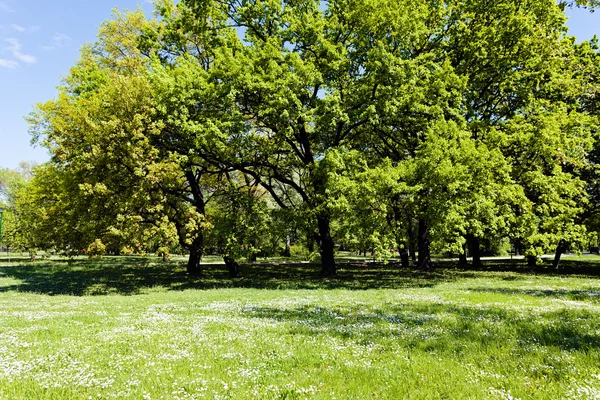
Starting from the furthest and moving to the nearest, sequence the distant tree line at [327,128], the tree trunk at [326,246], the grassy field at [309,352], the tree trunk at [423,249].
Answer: the tree trunk at [423,249]
the tree trunk at [326,246]
the distant tree line at [327,128]
the grassy field at [309,352]

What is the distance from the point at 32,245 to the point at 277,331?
A: 22.7 metres

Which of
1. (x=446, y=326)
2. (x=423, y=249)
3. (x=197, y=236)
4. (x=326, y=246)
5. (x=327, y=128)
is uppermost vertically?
(x=327, y=128)

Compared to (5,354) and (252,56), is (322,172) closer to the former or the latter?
(252,56)

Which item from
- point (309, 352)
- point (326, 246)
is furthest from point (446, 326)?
point (326, 246)

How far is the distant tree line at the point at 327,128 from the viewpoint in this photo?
69.2 ft

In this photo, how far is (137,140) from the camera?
71.1ft

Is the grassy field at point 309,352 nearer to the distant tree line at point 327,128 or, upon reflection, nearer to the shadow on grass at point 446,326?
the shadow on grass at point 446,326

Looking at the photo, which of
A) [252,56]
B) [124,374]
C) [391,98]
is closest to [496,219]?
[391,98]

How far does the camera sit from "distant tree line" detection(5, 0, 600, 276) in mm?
21078

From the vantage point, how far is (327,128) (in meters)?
24.8

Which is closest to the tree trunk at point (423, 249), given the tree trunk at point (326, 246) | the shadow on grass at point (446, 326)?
the tree trunk at point (326, 246)

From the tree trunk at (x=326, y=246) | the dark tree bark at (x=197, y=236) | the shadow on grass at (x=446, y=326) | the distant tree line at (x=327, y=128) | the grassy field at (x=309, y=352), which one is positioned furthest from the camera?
the tree trunk at (x=326, y=246)

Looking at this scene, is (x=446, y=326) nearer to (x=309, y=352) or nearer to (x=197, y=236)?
(x=309, y=352)

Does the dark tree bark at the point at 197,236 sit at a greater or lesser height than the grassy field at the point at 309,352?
→ greater
